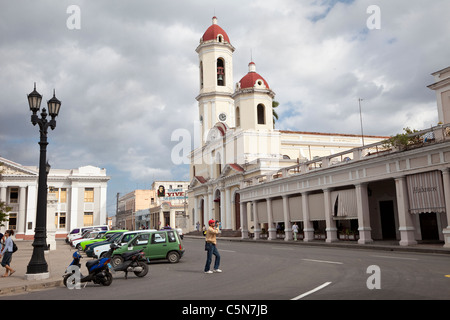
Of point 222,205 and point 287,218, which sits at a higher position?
point 222,205

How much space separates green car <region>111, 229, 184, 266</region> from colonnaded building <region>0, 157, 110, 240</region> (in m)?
56.3

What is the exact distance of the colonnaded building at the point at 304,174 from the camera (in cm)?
2011

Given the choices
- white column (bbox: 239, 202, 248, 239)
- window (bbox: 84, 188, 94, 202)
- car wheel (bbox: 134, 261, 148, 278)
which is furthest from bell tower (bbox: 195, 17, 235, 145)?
car wheel (bbox: 134, 261, 148, 278)

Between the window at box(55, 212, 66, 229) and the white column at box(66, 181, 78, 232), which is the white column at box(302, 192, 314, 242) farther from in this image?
the window at box(55, 212, 66, 229)

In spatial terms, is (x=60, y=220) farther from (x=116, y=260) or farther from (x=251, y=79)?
(x=116, y=260)

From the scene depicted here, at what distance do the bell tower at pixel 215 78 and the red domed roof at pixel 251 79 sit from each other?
8168 millimetres

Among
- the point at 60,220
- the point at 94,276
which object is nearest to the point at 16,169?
the point at 60,220

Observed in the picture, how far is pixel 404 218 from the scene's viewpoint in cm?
2038

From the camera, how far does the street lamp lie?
1229cm

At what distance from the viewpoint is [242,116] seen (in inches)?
1925

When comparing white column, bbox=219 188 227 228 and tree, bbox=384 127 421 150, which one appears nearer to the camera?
tree, bbox=384 127 421 150

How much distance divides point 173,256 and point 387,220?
Answer: 52.6 feet
